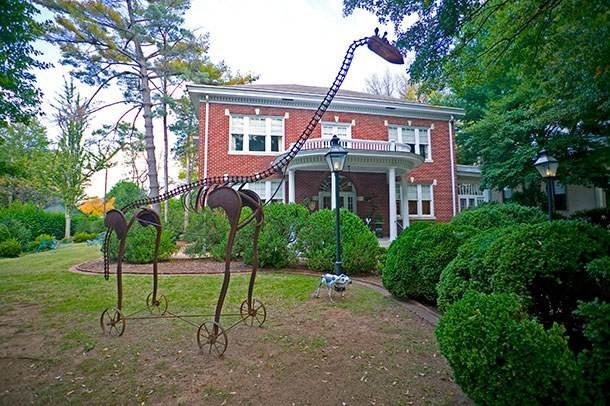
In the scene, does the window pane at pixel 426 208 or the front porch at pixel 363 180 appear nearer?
the front porch at pixel 363 180

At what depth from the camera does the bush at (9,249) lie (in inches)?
491

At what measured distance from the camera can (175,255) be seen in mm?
11023

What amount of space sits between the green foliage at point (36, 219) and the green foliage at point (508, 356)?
77.4 feet

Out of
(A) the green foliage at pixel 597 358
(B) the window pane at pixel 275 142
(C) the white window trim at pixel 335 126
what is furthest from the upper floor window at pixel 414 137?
(A) the green foliage at pixel 597 358

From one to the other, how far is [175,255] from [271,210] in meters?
4.69

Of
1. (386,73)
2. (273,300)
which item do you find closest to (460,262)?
(273,300)

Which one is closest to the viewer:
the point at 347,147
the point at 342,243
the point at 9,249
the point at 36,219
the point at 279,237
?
the point at 342,243

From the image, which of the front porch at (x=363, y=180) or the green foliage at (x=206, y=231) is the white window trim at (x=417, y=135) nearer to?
the front porch at (x=363, y=180)

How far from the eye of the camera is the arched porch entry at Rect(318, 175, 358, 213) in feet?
51.7

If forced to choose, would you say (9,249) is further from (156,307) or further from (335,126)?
(335,126)

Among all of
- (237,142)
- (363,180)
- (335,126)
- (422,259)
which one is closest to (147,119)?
(237,142)

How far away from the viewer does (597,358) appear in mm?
1754

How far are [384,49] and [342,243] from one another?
5173mm

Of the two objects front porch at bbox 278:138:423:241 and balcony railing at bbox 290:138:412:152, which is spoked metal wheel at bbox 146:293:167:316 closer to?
front porch at bbox 278:138:423:241
